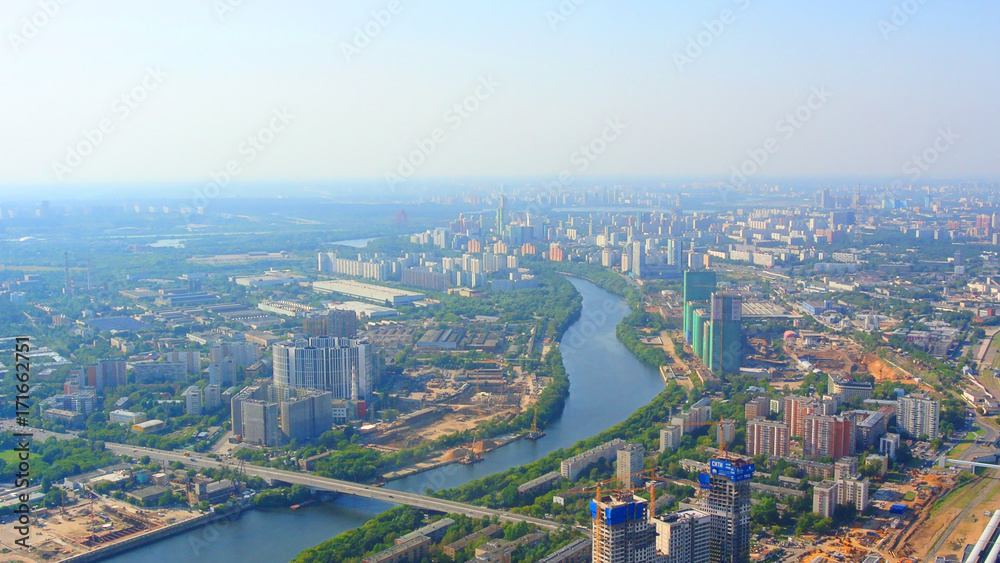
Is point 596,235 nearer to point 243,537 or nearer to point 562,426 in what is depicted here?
point 562,426

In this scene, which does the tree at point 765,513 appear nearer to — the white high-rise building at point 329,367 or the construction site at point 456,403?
the construction site at point 456,403

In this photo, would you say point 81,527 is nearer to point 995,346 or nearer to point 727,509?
point 727,509

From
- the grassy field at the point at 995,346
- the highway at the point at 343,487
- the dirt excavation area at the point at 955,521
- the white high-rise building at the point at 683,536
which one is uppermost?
the white high-rise building at the point at 683,536

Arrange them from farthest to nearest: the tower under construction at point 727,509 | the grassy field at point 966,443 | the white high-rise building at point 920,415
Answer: the white high-rise building at point 920,415 → the grassy field at point 966,443 → the tower under construction at point 727,509

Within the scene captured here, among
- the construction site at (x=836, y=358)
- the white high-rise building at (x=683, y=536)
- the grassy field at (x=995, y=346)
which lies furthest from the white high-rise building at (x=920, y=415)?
the white high-rise building at (x=683, y=536)

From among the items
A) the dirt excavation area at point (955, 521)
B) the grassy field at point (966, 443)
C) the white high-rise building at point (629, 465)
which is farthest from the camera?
the grassy field at point (966, 443)

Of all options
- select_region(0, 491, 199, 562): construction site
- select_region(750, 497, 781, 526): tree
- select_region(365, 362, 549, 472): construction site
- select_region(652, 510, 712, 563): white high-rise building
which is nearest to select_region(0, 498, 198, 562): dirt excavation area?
select_region(0, 491, 199, 562): construction site

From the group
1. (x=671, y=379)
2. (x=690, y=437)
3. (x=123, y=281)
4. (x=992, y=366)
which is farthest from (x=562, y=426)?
(x=123, y=281)
